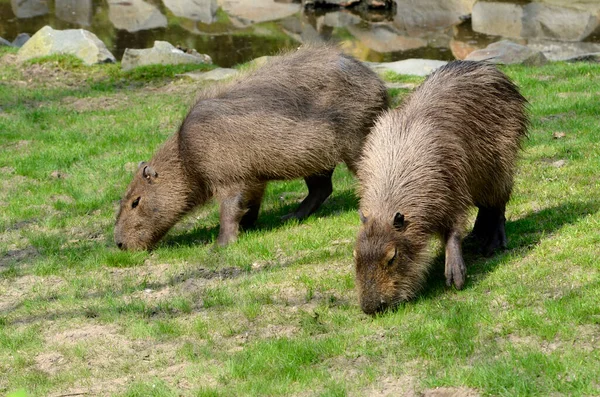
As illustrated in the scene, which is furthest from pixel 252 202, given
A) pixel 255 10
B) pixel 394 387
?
pixel 255 10

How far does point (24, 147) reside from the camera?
10.8 metres

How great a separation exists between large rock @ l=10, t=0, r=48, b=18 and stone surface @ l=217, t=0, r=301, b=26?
529cm

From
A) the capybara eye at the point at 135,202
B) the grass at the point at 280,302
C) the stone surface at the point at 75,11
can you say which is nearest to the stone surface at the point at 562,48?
the grass at the point at 280,302

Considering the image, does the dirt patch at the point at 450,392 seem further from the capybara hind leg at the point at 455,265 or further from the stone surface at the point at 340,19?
the stone surface at the point at 340,19

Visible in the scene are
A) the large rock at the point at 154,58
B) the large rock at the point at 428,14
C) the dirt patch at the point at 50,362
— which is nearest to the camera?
the dirt patch at the point at 50,362

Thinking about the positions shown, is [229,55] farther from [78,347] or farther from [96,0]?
[78,347]

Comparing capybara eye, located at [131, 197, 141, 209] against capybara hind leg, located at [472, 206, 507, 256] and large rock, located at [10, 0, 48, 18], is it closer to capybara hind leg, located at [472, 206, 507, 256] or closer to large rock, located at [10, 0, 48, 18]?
capybara hind leg, located at [472, 206, 507, 256]

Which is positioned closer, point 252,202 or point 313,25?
point 252,202

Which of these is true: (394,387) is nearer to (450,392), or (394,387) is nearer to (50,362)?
(450,392)

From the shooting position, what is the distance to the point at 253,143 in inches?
310

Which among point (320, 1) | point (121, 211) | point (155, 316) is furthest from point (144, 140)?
point (320, 1)

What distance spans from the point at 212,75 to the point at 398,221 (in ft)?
27.2

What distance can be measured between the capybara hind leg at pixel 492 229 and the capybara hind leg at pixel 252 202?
2.14 metres

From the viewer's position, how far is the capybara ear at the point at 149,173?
8.09 meters
